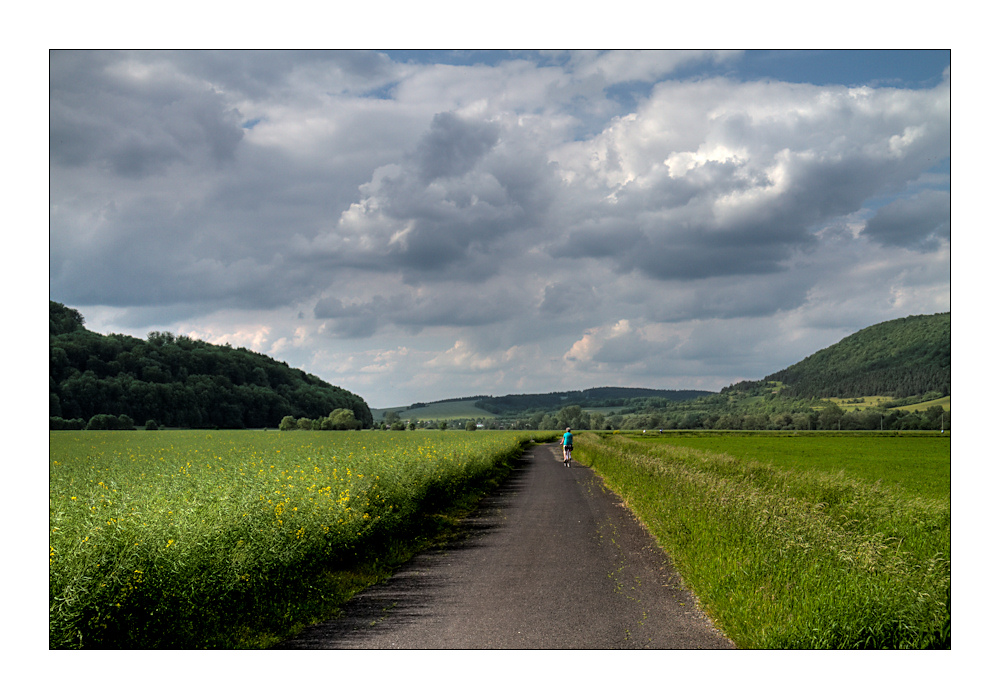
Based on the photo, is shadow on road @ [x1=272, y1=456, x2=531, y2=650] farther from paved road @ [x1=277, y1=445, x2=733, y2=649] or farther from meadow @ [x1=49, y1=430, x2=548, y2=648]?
meadow @ [x1=49, y1=430, x2=548, y2=648]

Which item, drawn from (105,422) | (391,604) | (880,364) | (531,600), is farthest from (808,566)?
(880,364)

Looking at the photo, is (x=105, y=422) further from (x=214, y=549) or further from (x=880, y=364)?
(x=880, y=364)

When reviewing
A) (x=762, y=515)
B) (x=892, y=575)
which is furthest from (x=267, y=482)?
(x=892, y=575)

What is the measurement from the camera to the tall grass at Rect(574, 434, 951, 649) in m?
6.18

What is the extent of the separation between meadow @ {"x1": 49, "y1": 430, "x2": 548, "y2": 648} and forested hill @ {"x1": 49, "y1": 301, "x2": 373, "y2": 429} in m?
2.29

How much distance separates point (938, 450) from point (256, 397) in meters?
49.1

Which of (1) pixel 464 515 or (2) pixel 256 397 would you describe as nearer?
(1) pixel 464 515

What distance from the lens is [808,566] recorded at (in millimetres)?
7914

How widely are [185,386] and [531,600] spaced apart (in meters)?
17.5

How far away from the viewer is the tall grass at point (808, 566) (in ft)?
20.3

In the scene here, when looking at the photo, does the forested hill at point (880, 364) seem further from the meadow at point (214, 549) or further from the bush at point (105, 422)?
the bush at point (105, 422)

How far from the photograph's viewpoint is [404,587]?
944 cm

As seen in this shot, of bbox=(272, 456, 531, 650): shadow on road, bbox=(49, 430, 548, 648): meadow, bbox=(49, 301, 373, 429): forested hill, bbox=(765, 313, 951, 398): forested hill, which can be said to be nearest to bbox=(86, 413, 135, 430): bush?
bbox=(49, 301, 373, 429): forested hill
